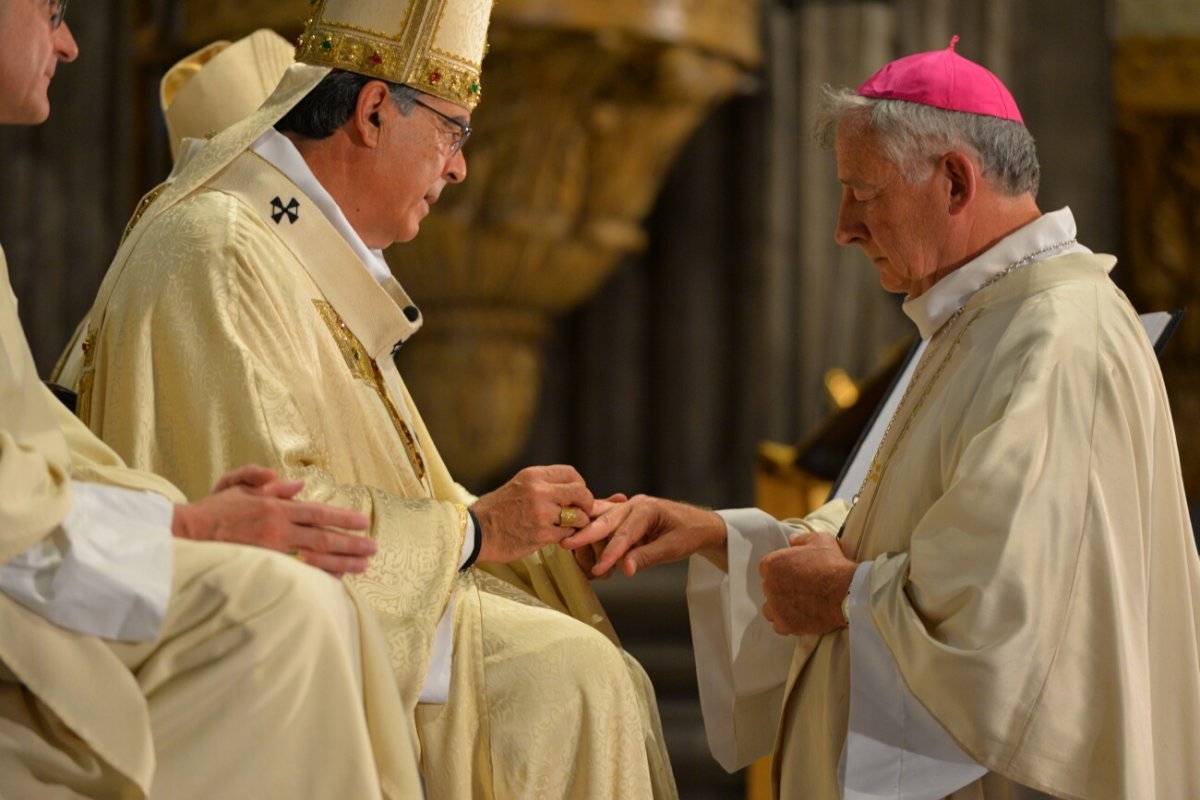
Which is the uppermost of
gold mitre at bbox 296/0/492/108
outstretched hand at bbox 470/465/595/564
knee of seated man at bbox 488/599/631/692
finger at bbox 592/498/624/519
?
gold mitre at bbox 296/0/492/108

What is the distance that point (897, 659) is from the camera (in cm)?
316

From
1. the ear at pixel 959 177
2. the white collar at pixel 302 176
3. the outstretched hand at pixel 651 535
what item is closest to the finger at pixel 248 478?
the white collar at pixel 302 176

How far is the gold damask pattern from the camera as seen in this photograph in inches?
140

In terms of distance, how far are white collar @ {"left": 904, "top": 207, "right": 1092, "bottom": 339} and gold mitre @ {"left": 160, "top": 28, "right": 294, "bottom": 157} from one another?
5.88 feet

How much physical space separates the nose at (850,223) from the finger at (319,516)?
3.84 feet

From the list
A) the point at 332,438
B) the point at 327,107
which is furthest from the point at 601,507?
the point at 327,107

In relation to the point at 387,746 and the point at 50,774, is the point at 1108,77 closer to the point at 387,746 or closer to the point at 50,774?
the point at 387,746

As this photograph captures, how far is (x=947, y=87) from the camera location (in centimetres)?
346

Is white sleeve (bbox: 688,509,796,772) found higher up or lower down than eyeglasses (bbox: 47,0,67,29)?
lower down

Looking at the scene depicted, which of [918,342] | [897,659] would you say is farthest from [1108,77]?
[897,659]

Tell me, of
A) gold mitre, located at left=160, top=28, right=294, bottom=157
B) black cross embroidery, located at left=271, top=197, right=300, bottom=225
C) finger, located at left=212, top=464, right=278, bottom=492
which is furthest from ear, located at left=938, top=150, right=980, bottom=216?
gold mitre, located at left=160, top=28, right=294, bottom=157

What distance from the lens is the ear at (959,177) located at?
3.41 meters

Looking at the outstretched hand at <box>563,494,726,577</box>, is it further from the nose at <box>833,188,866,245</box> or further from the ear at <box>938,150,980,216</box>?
the ear at <box>938,150,980,216</box>

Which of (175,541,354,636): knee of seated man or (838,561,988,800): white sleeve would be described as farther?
(838,561,988,800): white sleeve
